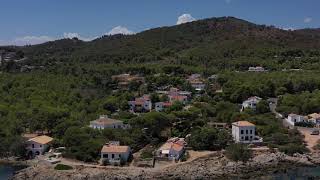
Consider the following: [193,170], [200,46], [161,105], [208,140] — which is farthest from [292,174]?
[200,46]

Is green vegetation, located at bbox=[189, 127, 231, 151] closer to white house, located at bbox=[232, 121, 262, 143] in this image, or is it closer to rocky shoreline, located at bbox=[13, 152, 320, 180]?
white house, located at bbox=[232, 121, 262, 143]

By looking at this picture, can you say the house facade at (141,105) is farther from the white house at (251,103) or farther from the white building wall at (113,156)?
the white building wall at (113,156)

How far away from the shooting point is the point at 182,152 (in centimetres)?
3625

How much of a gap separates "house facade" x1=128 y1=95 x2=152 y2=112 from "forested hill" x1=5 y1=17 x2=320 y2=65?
27.2 metres

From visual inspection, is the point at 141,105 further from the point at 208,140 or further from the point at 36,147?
the point at 208,140

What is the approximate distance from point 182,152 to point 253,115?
11.5 m

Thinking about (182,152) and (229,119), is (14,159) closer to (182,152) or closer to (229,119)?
(182,152)

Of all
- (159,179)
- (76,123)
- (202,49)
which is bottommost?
(159,179)

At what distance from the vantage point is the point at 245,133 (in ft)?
129

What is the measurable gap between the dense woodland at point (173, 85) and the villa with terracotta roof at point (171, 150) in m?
1.35

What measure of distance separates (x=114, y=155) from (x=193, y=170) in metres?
5.40

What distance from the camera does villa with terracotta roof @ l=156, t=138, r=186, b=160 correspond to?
35500 mm

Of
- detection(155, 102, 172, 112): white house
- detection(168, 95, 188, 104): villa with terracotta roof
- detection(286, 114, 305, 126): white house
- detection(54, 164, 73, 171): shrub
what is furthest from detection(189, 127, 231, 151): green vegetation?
detection(168, 95, 188, 104): villa with terracotta roof

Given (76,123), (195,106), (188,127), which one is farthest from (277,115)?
(76,123)
